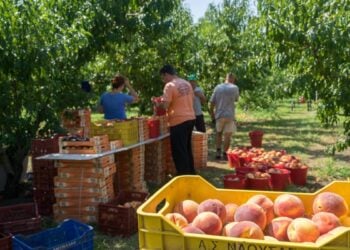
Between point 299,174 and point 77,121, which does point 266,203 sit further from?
point 299,174

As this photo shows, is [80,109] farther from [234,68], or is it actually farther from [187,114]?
[234,68]

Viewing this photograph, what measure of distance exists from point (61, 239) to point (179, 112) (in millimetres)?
3223

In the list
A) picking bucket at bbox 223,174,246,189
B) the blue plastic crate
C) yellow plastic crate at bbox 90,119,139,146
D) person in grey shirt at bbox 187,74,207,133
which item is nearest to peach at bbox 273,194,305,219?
the blue plastic crate

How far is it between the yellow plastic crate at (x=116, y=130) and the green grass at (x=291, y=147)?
1.31 meters

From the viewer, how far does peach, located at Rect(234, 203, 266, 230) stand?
7.72 ft

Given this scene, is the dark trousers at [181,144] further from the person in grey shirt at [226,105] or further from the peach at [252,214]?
the peach at [252,214]

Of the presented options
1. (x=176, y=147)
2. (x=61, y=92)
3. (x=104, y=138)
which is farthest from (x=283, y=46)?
(x=61, y=92)

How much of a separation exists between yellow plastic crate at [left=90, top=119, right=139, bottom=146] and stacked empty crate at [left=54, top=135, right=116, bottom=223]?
438 mm

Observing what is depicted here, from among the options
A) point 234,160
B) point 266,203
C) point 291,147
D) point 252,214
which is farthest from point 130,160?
point 291,147

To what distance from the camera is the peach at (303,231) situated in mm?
2156

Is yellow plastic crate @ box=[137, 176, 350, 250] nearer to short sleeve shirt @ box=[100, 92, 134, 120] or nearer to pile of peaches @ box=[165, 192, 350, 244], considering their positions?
pile of peaches @ box=[165, 192, 350, 244]

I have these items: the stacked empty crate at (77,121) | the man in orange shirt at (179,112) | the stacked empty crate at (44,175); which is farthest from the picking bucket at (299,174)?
the stacked empty crate at (44,175)

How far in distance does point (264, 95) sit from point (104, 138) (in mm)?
14647

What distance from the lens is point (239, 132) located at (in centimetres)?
1577
